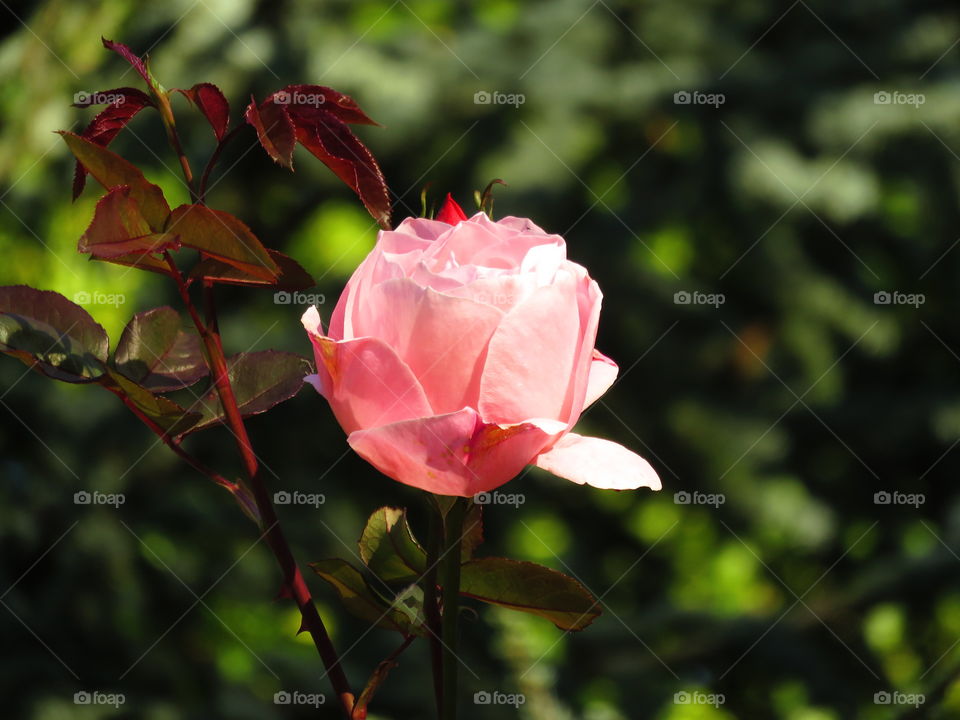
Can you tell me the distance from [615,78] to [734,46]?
132mm

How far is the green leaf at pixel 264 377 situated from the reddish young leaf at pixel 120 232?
2.5 inches

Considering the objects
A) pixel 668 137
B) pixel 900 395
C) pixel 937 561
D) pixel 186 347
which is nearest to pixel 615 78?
pixel 668 137

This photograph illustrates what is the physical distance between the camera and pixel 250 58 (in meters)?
1.08

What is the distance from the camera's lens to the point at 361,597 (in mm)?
313

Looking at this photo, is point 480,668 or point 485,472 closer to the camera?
point 485,472

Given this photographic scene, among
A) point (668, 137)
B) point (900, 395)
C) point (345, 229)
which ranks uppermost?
point (668, 137)

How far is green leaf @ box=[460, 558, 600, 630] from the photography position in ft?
0.98

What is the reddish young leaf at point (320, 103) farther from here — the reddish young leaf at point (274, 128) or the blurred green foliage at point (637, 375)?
the blurred green foliage at point (637, 375)

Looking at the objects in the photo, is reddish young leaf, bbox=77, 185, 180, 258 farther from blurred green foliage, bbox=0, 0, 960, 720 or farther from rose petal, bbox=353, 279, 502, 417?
blurred green foliage, bbox=0, 0, 960, 720

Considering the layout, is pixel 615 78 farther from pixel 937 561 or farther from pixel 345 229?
pixel 937 561

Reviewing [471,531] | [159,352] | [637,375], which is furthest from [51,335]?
[637,375]

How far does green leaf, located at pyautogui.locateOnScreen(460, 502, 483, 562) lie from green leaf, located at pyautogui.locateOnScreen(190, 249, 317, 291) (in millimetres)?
87

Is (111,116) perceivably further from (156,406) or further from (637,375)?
(637,375)

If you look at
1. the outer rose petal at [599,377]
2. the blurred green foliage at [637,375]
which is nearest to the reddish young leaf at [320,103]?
the outer rose petal at [599,377]
